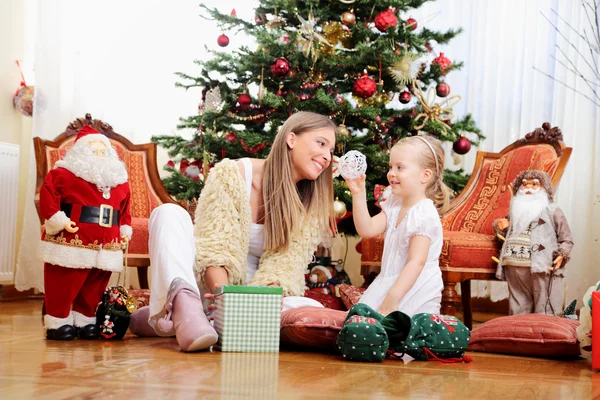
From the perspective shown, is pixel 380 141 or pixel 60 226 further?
pixel 380 141

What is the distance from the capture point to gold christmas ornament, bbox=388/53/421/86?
365 centimetres

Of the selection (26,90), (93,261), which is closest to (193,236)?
(93,261)

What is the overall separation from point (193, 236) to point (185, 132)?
2.84 metres

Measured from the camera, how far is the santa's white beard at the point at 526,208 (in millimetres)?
3176

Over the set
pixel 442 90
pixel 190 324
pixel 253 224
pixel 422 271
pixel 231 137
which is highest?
pixel 442 90

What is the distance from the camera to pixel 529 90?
462cm

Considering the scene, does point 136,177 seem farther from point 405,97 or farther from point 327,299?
point 405,97

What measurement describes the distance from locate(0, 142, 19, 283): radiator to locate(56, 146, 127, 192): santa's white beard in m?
2.02

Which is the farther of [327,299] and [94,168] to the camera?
[327,299]

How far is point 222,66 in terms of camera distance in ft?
12.7

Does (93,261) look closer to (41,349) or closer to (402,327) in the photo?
(41,349)

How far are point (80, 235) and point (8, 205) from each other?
221cm

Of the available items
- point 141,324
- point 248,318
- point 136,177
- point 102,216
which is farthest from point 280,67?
point 248,318

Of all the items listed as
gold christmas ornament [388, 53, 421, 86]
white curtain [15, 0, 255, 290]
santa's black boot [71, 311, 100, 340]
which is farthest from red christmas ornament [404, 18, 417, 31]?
santa's black boot [71, 311, 100, 340]
